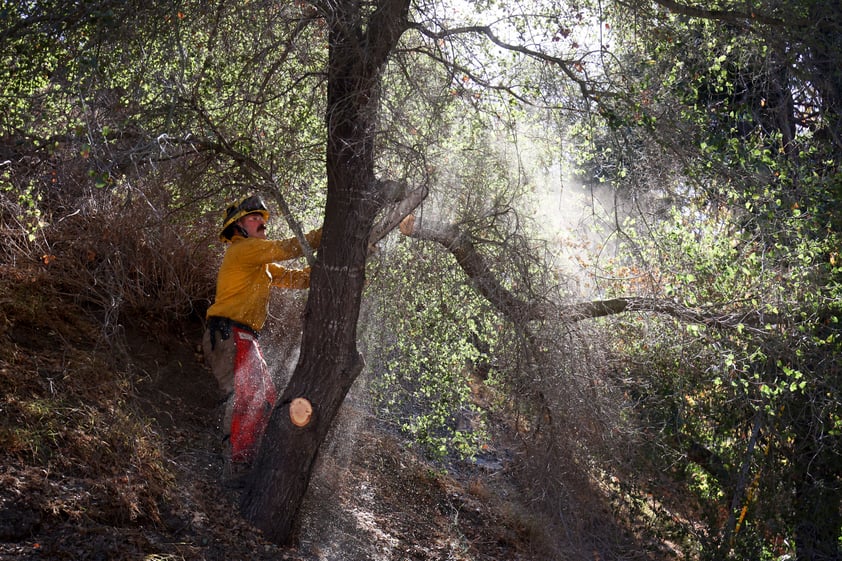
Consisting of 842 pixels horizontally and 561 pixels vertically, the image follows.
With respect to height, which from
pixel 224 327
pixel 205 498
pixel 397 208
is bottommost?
pixel 205 498

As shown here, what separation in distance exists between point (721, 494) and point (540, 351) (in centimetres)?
343

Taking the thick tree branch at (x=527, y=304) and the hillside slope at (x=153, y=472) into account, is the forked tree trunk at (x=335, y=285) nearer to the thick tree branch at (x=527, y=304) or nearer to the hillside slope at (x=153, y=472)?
the hillside slope at (x=153, y=472)

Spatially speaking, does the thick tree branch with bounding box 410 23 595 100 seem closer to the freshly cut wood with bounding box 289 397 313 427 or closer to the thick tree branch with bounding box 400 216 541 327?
the thick tree branch with bounding box 400 216 541 327

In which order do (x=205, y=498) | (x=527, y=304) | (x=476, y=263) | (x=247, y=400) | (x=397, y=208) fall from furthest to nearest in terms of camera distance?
(x=476, y=263)
(x=527, y=304)
(x=247, y=400)
(x=397, y=208)
(x=205, y=498)

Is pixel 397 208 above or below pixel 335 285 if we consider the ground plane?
above

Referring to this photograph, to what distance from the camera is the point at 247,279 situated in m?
6.34

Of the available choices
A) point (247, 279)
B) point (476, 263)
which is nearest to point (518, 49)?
point (476, 263)

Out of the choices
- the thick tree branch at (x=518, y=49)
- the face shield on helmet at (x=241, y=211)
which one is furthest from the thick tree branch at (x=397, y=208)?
the thick tree branch at (x=518, y=49)

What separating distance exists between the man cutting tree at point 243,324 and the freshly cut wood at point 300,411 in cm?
54

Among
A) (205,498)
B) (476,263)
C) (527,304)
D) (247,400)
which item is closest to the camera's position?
(205,498)

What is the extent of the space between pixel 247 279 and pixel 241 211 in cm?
53

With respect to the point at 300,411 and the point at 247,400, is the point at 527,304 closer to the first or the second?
the point at 300,411

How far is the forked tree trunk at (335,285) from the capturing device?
5824mm

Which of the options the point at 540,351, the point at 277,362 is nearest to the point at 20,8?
the point at 277,362
